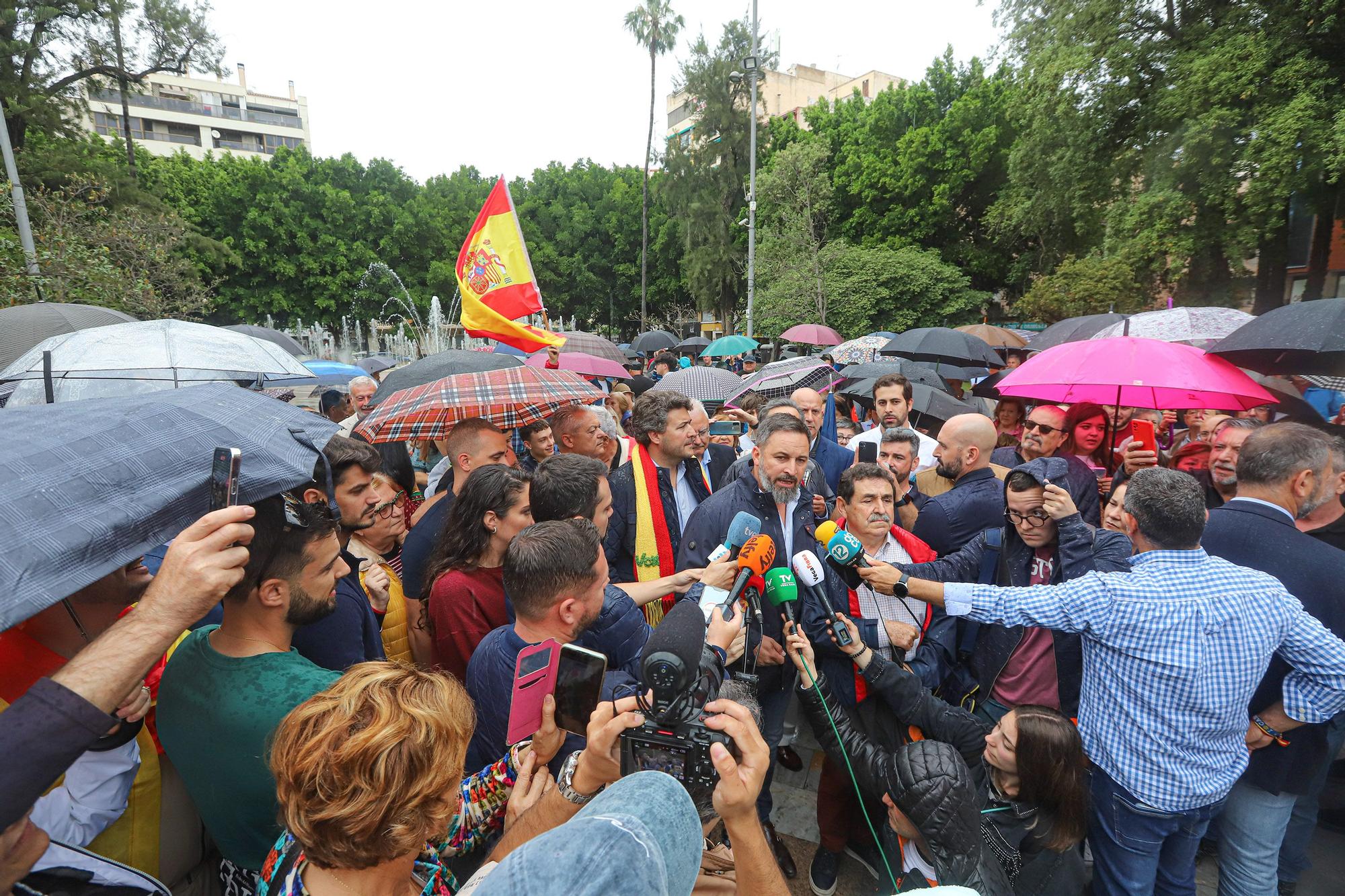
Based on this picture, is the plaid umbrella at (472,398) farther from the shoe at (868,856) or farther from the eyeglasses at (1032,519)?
the shoe at (868,856)

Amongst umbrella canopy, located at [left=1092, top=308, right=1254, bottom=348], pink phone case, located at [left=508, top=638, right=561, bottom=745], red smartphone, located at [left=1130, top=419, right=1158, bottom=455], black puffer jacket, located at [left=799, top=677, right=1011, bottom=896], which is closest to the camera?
pink phone case, located at [left=508, top=638, right=561, bottom=745]

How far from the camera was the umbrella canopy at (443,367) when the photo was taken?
457 cm

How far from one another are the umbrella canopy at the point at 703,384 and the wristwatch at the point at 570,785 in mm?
5513

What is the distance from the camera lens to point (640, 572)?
393 cm

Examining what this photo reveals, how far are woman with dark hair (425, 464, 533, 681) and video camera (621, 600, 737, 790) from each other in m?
1.44

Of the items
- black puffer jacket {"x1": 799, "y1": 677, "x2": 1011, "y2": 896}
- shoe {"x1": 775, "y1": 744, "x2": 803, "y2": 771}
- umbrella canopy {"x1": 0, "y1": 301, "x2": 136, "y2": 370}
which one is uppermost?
umbrella canopy {"x1": 0, "y1": 301, "x2": 136, "y2": 370}

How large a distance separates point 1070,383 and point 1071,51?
50.6ft

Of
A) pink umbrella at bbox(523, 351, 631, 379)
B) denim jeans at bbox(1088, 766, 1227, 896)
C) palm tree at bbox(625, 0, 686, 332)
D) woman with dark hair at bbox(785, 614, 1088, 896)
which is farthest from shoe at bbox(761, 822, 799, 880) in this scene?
palm tree at bbox(625, 0, 686, 332)

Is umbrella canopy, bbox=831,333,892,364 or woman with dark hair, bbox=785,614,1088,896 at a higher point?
umbrella canopy, bbox=831,333,892,364

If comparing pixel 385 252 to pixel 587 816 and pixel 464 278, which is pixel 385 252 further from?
pixel 587 816

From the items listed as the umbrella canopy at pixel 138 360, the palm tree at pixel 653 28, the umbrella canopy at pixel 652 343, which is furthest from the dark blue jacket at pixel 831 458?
the palm tree at pixel 653 28

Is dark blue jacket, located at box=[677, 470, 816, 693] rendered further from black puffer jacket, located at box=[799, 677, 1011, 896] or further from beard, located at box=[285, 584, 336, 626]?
beard, located at box=[285, 584, 336, 626]

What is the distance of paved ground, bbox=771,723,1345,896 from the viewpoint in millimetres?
3115

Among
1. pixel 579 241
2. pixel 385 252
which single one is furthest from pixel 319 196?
pixel 579 241
